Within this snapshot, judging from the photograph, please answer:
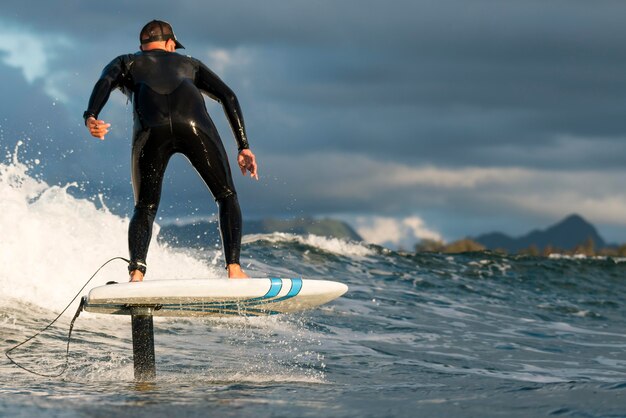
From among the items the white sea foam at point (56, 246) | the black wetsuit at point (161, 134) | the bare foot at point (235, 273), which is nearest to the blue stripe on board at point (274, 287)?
the bare foot at point (235, 273)

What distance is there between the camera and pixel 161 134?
20.8ft

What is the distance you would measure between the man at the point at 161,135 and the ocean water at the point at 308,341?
41.0 inches

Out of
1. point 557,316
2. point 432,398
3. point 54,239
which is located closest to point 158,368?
point 432,398

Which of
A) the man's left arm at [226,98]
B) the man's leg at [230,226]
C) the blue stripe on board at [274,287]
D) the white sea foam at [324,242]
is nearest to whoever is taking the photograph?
the blue stripe on board at [274,287]

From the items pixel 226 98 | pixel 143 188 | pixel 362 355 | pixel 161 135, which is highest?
pixel 226 98

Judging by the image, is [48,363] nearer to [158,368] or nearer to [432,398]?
[158,368]

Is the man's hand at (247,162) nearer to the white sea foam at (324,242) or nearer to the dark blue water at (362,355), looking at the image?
the dark blue water at (362,355)

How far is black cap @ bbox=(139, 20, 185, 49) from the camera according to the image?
22.3 feet

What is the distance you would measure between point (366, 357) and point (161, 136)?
3093mm

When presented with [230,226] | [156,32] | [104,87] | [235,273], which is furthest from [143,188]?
[156,32]

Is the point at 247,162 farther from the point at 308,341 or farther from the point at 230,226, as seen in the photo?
the point at 308,341

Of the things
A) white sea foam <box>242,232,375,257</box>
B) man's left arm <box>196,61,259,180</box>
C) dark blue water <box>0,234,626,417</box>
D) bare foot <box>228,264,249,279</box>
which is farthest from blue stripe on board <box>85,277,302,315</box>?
white sea foam <box>242,232,375,257</box>

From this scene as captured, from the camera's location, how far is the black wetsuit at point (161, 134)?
6.35m

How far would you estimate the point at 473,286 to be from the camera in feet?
52.4
